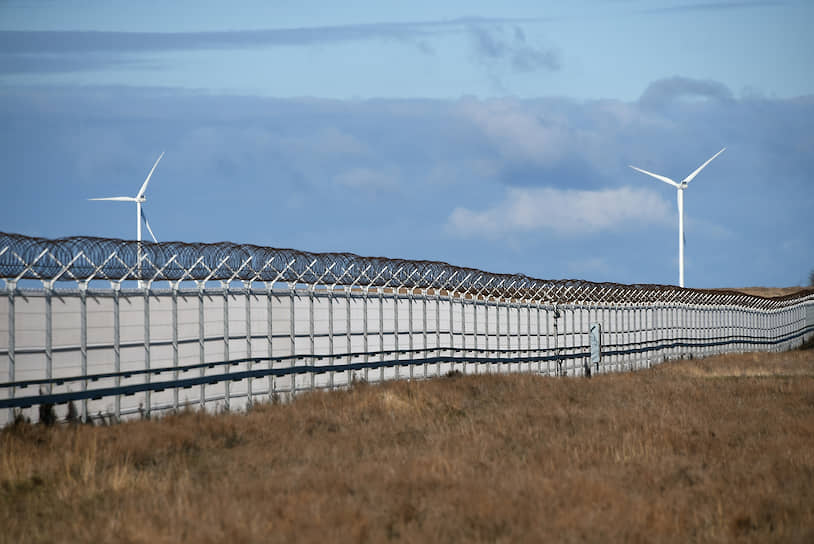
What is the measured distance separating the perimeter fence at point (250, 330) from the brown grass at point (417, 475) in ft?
5.16

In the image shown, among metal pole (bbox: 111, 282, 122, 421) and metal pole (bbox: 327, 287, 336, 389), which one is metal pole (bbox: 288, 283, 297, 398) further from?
metal pole (bbox: 111, 282, 122, 421)

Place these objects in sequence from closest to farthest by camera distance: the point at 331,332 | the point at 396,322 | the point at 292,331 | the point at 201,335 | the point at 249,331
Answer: the point at 201,335
the point at 249,331
the point at 292,331
the point at 331,332
the point at 396,322

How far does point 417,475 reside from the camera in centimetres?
1591

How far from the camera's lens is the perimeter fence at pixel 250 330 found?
2220 centimetres

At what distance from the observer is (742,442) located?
70.1 feet

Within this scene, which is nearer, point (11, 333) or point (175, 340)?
point (11, 333)

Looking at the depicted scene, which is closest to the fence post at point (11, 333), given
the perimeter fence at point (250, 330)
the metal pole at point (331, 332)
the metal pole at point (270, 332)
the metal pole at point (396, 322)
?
the perimeter fence at point (250, 330)

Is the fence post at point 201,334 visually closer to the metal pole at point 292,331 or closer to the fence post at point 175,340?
the fence post at point 175,340

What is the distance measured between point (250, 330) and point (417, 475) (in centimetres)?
1400

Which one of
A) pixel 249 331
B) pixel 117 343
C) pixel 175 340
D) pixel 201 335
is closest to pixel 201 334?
pixel 201 335

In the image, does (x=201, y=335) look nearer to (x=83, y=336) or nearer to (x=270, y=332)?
(x=270, y=332)

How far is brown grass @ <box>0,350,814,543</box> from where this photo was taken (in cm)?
1302

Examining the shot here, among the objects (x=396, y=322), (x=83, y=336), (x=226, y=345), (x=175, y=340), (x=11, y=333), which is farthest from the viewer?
(x=396, y=322)

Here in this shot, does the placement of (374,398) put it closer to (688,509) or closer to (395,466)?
(395,466)
